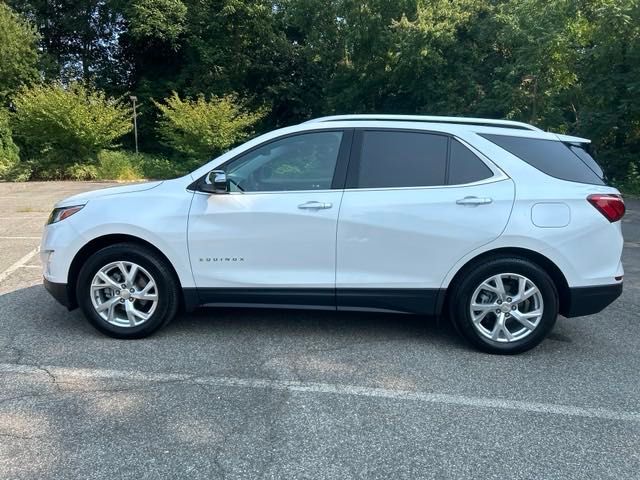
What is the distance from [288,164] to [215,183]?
0.60m

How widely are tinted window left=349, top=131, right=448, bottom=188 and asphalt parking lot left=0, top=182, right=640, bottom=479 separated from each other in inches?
50.2

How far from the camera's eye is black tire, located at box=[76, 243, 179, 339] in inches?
164

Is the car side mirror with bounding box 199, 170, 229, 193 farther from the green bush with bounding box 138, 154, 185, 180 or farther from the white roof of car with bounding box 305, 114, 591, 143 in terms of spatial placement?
the green bush with bounding box 138, 154, 185, 180

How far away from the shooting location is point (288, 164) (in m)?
4.28

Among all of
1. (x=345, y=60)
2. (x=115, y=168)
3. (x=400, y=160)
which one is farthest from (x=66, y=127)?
(x=400, y=160)

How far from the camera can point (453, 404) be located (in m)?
3.34

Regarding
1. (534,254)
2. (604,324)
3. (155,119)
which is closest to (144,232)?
(534,254)

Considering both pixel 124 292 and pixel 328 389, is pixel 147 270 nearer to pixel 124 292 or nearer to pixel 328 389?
pixel 124 292

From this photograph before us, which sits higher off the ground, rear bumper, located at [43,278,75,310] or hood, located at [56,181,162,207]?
hood, located at [56,181,162,207]

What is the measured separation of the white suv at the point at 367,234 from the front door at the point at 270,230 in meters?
0.01

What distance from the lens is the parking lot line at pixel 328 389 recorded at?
10.8 feet

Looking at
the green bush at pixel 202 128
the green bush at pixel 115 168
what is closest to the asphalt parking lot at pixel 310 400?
the green bush at pixel 115 168

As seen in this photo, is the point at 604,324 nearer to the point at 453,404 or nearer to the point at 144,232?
the point at 453,404

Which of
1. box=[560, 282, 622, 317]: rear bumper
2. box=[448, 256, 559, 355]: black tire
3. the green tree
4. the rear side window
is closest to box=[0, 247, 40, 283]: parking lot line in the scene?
box=[448, 256, 559, 355]: black tire
